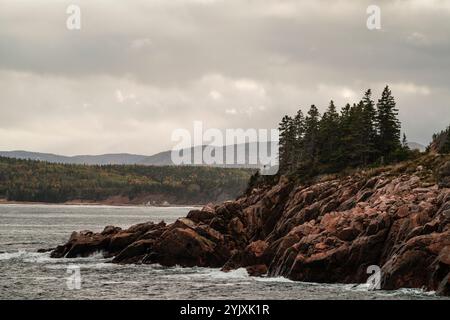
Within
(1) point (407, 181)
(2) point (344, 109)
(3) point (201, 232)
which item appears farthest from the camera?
(2) point (344, 109)

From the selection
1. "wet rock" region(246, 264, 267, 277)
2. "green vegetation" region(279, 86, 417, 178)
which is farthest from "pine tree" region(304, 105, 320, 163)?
"wet rock" region(246, 264, 267, 277)

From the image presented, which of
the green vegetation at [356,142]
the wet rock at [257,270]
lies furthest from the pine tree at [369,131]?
the wet rock at [257,270]

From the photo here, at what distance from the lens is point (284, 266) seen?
62469mm

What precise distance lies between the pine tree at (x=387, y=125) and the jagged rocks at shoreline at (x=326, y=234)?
1589cm

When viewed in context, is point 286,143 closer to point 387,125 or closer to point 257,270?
point 387,125

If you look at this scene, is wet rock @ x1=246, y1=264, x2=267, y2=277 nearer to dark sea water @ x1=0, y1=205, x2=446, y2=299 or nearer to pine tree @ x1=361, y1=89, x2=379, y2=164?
dark sea water @ x1=0, y1=205, x2=446, y2=299

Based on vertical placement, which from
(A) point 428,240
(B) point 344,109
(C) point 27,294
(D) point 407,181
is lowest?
(C) point 27,294

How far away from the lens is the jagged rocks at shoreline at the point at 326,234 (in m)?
51.7

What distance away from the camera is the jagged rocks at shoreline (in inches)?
2036

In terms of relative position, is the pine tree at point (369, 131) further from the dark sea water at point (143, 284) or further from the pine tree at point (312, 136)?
the dark sea water at point (143, 284)

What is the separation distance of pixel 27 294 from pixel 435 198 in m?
35.7
